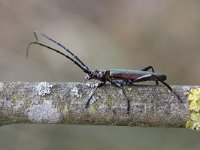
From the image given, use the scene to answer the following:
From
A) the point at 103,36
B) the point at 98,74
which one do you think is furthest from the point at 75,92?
the point at 103,36

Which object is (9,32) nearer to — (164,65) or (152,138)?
(164,65)

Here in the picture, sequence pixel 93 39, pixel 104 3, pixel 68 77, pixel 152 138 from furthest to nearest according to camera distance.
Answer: pixel 104 3, pixel 93 39, pixel 68 77, pixel 152 138

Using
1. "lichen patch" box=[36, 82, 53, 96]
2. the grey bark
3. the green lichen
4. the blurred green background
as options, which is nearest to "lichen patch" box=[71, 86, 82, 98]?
the grey bark

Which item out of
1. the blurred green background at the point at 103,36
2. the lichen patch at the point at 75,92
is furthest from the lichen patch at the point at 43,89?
the blurred green background at the point at 103,36

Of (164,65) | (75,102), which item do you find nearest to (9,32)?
(164,65)

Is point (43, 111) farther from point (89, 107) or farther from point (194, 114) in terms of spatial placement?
point (194, 114)
